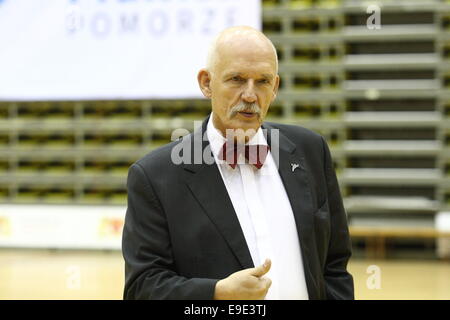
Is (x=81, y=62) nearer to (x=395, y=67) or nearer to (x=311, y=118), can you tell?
(x=311, y=118)

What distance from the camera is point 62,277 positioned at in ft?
29.0

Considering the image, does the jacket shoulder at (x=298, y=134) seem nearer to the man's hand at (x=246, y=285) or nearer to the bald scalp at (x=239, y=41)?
the bald scalp at (x=239, y=41)

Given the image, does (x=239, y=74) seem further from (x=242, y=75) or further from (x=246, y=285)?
(x=246, y=285)

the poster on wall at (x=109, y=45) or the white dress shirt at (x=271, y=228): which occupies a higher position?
the poster on wall at (x=109, y=45)

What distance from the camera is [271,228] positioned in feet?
5.57

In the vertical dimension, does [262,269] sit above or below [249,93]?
below

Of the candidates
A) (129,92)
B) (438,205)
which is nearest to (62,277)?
(129,92)

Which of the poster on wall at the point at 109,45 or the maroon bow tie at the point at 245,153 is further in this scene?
the poster on wall at the point at 109,45

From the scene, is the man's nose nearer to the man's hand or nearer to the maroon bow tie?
the maroon bow tie

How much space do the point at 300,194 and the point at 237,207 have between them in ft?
0.56

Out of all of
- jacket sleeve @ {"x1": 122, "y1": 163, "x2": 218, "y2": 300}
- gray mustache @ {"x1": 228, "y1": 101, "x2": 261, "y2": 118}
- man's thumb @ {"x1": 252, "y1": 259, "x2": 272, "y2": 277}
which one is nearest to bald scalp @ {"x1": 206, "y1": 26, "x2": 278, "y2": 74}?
gray mustache @ {"x1": 228, "y1": 101, "x2": 261, "y2": 118}

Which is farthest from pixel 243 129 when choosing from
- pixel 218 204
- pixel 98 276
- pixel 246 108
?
pixel 98 276

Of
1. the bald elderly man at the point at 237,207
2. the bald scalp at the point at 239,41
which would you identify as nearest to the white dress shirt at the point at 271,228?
the bald elderly man at the point at 237,207

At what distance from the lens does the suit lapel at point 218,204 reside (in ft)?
5.34
